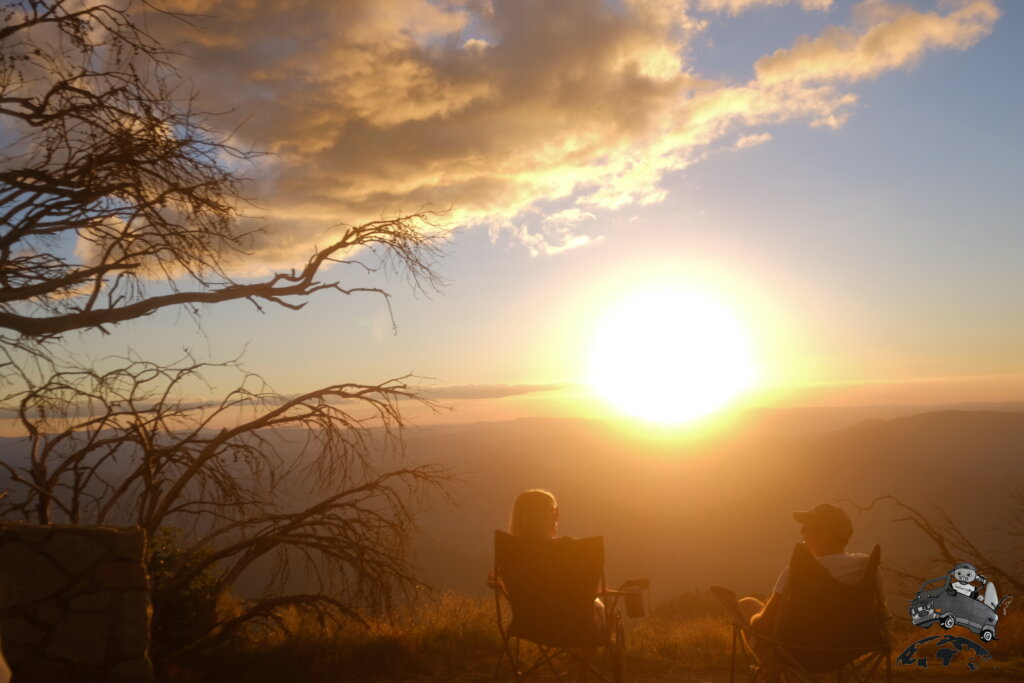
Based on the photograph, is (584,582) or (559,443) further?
Result: (559,443)

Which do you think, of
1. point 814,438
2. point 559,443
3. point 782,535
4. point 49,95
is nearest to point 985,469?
point 814,438

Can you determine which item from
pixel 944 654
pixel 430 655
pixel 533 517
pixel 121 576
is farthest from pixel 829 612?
pixel 121 576

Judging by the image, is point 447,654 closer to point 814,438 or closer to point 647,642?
point 647,642

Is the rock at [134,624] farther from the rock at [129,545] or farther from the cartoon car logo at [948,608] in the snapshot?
the cartoon car logo at [948,608]

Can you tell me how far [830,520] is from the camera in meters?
3.33

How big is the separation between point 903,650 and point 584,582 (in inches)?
153

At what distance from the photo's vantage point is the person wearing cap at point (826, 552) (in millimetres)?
→ 3217

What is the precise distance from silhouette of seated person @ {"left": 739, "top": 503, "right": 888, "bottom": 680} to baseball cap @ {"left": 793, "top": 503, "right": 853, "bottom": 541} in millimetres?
17

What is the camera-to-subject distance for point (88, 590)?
332cm

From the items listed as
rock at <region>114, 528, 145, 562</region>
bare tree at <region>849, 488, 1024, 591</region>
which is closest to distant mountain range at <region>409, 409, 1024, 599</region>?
bare tree at <region>849, 488, 1024, 591</region>

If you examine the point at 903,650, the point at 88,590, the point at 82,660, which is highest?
the point at 88,590

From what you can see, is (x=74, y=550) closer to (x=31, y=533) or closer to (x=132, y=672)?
(x=31, y=533)

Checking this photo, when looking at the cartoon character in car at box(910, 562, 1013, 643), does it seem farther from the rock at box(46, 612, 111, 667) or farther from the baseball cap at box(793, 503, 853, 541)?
the rock at box(46, 612, 111, 667)

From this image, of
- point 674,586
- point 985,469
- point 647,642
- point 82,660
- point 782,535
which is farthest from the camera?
point 985,469
